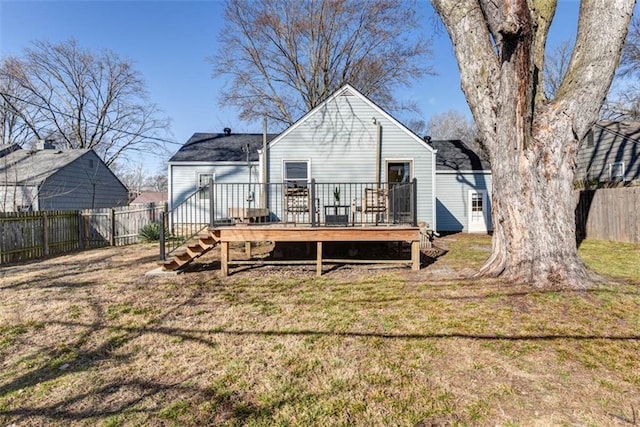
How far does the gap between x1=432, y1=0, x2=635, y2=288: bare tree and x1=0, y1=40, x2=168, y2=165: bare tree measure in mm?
25399

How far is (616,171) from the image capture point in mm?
15141

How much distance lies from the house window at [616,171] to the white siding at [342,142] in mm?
10871

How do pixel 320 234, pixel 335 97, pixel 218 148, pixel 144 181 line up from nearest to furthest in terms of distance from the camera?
pixel 320 234 → pixel 335 97 → pixel 218 148 → pixel 144 181

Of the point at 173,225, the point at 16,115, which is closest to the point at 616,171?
the point at 173,225

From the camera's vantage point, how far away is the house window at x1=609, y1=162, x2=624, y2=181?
14.8 m

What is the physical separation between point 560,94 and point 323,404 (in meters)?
5.47

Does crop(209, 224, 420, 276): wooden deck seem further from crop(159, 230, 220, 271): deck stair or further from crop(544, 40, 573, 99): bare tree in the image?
crop(544, 40, 573, 99): bare tree

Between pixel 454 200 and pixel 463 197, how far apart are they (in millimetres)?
394

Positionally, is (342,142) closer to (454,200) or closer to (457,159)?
(454,200)

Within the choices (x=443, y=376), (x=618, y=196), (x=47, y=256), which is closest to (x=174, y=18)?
(x=47, y=256)

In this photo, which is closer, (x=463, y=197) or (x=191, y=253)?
(x=191, y=253)

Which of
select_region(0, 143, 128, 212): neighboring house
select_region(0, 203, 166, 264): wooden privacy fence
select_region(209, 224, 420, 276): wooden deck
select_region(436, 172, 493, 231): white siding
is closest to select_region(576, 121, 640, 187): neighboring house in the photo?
select_region(436, 172, 493, 231): white siding

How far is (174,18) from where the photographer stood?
1237cm

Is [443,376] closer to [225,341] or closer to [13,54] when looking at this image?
[225,341]
